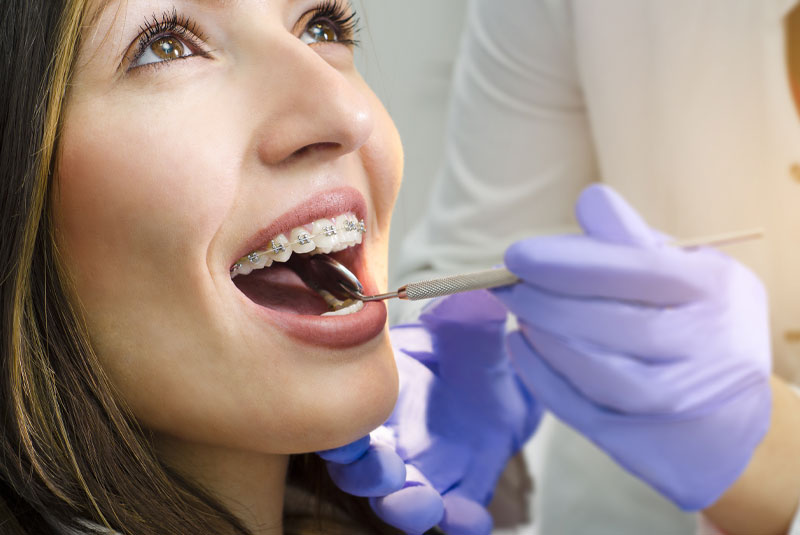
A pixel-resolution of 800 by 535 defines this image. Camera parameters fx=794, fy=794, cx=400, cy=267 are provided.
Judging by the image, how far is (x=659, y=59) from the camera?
1.48m

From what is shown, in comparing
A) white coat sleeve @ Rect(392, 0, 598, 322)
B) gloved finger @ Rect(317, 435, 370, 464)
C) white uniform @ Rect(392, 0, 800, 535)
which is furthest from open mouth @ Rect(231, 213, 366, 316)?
white coat sleeve @ Rect(392, 0, 598, 322)

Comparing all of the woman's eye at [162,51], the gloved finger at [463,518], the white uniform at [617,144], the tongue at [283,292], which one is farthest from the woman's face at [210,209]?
the white uniform at [617,144]

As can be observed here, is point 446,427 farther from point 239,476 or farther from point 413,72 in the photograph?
point 413,72

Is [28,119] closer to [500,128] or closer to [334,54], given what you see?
[334,54]

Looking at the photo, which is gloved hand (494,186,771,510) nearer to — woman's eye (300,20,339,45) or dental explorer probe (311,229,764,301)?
dental explorer probe (311,229,764,301)

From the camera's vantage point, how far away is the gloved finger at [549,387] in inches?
43.4

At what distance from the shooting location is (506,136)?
5.16 ft

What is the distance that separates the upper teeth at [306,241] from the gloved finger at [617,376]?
424 mm

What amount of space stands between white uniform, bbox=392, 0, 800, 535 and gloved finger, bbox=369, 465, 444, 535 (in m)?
0.57

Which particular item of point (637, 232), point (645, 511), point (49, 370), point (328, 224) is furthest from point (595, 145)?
point (49, 370)

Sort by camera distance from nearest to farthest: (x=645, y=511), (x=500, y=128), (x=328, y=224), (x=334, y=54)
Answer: (x=328, y=224)
(x=334, y=54)
(x=645, y=511)
(x=500, y=128)

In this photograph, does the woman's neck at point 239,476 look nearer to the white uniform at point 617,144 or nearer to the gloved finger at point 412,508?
the gloved finger at point 412,508

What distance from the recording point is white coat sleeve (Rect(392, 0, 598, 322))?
1.54 m

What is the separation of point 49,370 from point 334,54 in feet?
1.43
